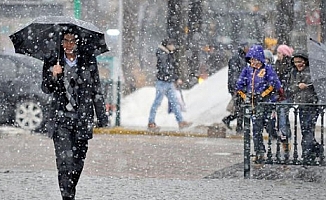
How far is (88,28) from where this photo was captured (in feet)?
30.3

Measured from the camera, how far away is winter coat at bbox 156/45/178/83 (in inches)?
777

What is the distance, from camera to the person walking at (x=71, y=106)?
9.09 m

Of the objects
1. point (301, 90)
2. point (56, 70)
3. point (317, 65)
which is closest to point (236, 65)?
point (301, 90)

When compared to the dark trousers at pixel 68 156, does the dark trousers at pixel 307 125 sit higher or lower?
higher

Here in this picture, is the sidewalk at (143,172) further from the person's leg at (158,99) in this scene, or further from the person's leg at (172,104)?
the person's leg at (172,104)

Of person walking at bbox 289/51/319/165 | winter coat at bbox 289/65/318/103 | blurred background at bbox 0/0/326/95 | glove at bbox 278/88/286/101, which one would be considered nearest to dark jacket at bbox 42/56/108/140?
Answer: person walking at bbox 289/51/319/165

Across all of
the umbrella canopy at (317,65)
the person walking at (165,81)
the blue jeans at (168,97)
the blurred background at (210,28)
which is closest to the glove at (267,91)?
the umbrella canopy at (317,65)

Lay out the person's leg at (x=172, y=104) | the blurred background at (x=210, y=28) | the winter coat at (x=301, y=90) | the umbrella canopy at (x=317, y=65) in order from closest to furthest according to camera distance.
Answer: the umbrella canopy at (x=317, y=65) < the winter coat at (x=301, y=90) < the person's leg at (x=172, y=104) < the blurred background at (x=210, y=28)

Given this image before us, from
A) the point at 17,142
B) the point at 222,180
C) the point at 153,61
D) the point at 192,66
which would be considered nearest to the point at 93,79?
the point at 222,180

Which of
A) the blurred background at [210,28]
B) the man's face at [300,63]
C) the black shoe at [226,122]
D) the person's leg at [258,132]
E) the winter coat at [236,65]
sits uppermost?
the blurred background at [210,28]

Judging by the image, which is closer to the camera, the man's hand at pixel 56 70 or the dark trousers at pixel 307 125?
the man's hand at pixel 56 70

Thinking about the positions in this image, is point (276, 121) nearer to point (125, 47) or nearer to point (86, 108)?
point (86, 108)

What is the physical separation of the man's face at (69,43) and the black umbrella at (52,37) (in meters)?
0.06

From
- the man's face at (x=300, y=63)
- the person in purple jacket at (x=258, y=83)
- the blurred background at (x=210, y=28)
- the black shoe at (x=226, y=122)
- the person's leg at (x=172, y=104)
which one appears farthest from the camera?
the blurred background at (x=210, y=28)
